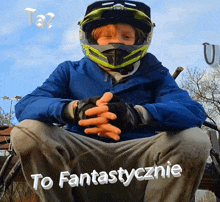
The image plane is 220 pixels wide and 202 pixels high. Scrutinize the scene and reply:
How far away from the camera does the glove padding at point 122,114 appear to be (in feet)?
6.09

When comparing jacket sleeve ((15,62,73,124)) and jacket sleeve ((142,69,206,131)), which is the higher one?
jacket sleeve ((15,62,73,124))

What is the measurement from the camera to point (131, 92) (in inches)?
94.2

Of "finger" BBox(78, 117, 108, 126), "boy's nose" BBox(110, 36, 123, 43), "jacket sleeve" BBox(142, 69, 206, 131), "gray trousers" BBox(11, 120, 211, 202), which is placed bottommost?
"gray trousers" BBox(11, 120, 211, 202)

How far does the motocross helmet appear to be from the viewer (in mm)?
2428

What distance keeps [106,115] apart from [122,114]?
89 mm

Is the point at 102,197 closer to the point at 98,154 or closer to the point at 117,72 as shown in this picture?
the point at 98,154

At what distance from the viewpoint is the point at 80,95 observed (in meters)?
2.38

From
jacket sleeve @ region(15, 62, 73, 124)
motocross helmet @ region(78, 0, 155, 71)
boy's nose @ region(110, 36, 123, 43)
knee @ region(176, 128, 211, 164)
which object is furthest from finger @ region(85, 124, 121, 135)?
boy's nose @ region(110, 36, 123, 43)

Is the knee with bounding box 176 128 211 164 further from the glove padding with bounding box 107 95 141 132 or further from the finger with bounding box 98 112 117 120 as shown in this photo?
the finger with bounding box 98 112 117 120

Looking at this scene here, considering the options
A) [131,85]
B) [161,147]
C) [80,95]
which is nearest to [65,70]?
[80,95]

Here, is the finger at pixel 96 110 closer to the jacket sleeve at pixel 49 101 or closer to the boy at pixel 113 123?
the boy at pixel 113 123

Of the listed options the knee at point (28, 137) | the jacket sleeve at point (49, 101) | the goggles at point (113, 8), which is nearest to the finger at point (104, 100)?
the jacket sleeve at point (49, 101)

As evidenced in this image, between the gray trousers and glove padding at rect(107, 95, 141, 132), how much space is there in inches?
9.5

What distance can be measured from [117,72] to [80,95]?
12.1 inches
